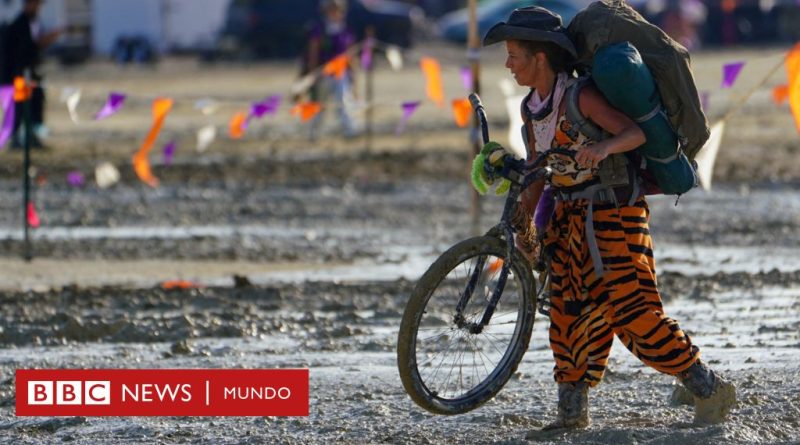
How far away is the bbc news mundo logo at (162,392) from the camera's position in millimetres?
6520

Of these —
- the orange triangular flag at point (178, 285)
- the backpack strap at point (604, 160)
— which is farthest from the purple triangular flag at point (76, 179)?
the backpack strap at point (604, 160)

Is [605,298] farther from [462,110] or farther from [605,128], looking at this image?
[462,110]

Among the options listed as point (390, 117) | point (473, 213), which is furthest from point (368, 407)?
point (390, 117)

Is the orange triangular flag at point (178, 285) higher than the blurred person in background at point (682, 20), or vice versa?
the blurred person in background at point (682, 20)

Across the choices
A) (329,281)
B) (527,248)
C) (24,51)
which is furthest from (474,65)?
(24,51)

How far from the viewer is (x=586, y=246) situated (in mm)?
5984

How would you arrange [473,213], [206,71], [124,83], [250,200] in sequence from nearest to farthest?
[473,213], [250,200], [124,83], [206,71]

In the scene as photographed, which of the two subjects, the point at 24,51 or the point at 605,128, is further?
the point at 24,51

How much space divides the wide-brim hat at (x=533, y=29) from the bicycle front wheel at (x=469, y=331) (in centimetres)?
75

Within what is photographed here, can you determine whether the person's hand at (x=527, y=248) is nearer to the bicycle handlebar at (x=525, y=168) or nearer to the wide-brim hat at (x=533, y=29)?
the bicycle handlebar at (x=525, y=168)

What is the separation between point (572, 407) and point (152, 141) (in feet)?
25.3

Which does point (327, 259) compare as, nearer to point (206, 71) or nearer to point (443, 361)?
point (443, 361)

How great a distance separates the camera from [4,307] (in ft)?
30.5

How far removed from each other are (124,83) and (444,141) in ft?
48.6
